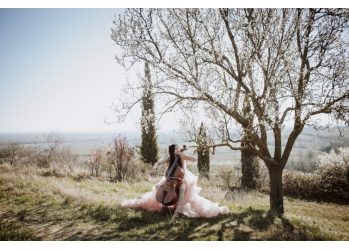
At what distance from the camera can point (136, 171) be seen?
30.9 ft

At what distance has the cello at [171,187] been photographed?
13.2 ft

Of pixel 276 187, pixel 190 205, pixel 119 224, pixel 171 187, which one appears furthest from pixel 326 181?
pixel 119 224

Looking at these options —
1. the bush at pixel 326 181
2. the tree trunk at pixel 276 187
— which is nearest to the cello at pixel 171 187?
the tree trunk at pixel 276 187

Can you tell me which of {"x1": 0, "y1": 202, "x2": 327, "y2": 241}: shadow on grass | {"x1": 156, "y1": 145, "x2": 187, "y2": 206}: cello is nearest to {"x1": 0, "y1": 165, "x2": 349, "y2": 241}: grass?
{"x1": 0, "y1": 202, "x2": 327, "y2": 241}: shadow on grass

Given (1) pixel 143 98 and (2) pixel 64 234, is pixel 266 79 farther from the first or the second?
(2) pixel 64 234

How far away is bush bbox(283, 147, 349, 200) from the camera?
29.2 ft

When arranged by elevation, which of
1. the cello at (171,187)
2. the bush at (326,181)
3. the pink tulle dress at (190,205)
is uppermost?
the cello at (171,187)

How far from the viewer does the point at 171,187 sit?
13.5ft

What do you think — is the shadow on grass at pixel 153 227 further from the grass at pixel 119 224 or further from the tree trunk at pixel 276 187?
the tree trunk at pixel 276 187

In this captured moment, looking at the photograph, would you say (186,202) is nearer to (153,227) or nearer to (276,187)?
(153,227)

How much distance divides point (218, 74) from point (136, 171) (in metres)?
6.04

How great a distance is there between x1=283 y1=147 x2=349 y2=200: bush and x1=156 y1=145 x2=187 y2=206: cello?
764 centimetres

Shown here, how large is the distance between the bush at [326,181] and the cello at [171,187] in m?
7.64

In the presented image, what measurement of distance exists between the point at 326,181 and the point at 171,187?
28.6ft
